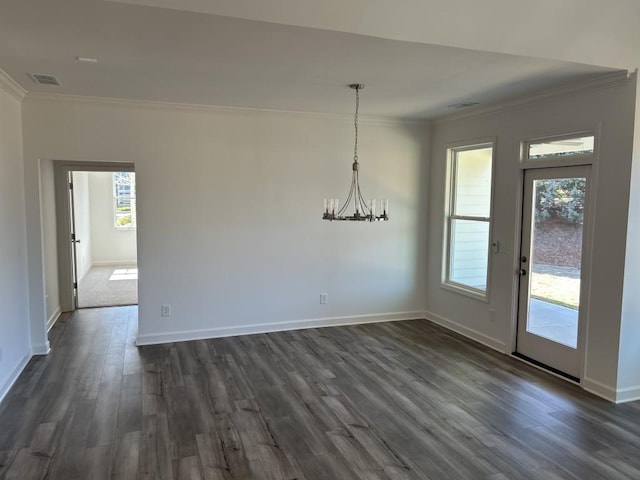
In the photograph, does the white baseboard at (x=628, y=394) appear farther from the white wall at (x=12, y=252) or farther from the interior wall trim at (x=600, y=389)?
the white wall at (x=12, y=252)

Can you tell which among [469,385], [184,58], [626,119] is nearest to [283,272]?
[469,385]

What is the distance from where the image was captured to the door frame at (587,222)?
391cm

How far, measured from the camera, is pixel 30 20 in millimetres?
2627

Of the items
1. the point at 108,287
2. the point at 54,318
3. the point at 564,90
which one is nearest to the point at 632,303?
the point at 564,90

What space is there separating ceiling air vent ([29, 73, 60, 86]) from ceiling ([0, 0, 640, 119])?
0.07m

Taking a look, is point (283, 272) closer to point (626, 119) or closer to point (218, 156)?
point (218, 156)

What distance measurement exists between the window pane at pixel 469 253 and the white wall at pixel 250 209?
0.53 meters

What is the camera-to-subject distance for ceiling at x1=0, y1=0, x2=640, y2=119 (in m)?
2.61

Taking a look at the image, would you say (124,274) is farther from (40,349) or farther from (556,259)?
(556,259)

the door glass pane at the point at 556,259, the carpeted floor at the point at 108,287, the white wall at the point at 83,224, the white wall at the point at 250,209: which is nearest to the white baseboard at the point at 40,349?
the white wall at the point at 250,209

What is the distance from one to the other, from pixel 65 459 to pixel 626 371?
4.34m

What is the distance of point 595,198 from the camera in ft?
12.8

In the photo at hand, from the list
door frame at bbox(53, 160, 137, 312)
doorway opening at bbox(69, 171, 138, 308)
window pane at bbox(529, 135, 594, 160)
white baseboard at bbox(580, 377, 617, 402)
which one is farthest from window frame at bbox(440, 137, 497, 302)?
doorway opening at bbox(69, 171, 138, 308)

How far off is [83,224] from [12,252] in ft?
19.0
